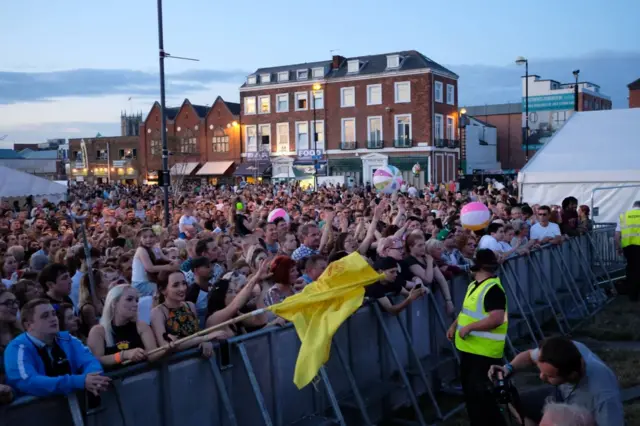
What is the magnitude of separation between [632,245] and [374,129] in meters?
41.5

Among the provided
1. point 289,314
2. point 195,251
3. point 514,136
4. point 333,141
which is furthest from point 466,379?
point 514,136

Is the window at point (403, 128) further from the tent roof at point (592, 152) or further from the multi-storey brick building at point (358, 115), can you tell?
the tent roof at point (592, 152)

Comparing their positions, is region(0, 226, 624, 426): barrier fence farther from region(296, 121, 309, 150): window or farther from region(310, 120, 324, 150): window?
region(296, 121, 309, 150): window

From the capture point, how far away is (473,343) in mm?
5492

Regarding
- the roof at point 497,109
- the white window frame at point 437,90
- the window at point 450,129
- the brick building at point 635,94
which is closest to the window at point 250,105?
the white window frame at point 437,90

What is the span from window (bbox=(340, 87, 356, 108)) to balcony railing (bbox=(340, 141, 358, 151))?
3.18m

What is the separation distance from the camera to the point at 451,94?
5309 cm

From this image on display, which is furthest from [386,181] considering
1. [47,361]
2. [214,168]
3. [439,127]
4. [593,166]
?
[214,168]

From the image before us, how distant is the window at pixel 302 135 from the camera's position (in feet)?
182

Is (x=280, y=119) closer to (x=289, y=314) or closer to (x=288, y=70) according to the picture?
(x=288, y=70)

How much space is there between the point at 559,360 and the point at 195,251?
520 centimetres

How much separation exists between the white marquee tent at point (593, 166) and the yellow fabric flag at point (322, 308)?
12.7 meters

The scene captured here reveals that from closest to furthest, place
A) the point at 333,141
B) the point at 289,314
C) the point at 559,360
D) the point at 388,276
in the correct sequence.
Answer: the point at 559,360 < the point at 289,314 < the point at 388,276 < the point at 333,141

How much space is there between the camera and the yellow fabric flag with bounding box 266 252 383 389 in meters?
4.49
